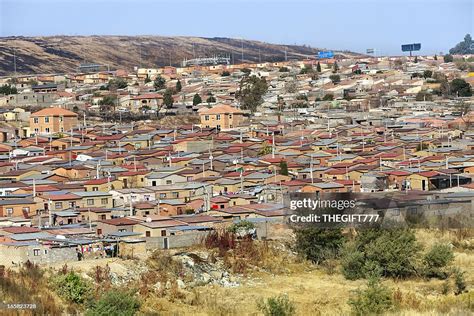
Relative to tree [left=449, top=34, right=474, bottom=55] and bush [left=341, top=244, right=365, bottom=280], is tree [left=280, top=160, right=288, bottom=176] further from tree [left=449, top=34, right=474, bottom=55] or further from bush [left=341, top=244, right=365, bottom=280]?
tree [left=449, top=34, right=474, bottom=55]

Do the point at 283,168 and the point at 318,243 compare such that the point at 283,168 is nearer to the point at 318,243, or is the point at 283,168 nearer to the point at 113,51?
the point at 318,243

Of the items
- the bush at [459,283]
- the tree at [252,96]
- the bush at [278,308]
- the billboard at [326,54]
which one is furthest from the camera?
the billboard at [326,54]

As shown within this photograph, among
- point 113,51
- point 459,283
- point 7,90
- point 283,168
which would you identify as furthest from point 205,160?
point 113,51

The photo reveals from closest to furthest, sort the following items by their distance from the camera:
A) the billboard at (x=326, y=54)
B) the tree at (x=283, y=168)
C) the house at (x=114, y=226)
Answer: the house at (x=114, y=226) < the tree at (x=283, y=168) < the billboard at (x=326, y=54)

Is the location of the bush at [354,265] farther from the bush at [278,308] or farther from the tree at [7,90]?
the tree at [7,90]

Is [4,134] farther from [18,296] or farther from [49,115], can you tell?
[18,296]

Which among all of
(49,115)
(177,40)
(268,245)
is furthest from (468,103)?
(177,40)

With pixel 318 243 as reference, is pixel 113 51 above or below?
above

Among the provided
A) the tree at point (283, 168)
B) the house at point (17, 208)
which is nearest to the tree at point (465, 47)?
the tree at point (283, 168)
